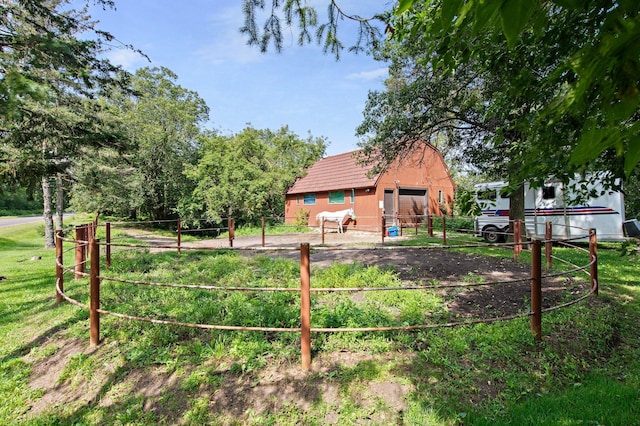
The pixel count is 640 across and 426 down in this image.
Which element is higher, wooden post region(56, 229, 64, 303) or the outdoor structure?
the outdoor structure

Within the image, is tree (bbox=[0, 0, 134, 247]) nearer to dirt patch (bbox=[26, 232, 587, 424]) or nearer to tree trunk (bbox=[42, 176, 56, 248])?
dirt patch (bbox=[26, 232, 587, 424])

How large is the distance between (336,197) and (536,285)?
51.0ft

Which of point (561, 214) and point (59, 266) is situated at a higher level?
point (561, 214)

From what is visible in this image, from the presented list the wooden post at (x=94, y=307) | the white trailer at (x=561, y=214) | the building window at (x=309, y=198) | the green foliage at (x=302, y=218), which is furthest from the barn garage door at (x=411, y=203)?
the wooden post at (x=94, y=307)

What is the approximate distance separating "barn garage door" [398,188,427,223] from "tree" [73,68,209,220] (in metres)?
12.4

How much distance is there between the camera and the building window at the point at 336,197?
18.4 m

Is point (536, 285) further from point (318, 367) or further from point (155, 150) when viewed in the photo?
point (155, 150)

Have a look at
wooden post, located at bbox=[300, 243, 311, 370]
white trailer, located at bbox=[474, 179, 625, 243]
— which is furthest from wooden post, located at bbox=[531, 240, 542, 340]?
white trailer, located at bbox=[474, 179, 625, 243]

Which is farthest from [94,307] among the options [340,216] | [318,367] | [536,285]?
[340,216]

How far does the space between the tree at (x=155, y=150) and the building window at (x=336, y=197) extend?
8.63m

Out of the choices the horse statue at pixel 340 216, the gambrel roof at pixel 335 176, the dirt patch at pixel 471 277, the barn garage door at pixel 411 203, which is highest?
the gambrel roof at pixel 335 176

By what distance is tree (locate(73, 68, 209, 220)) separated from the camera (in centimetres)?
2009

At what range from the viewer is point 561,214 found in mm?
11148

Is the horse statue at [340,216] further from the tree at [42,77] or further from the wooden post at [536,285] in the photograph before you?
the wooden post at [536,285]
